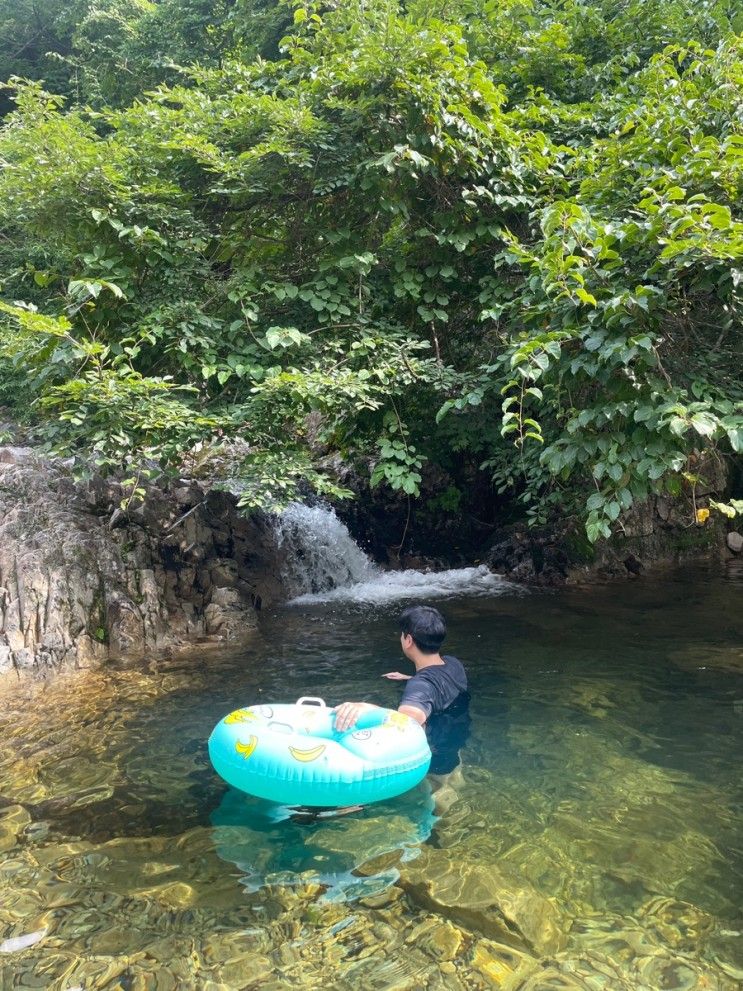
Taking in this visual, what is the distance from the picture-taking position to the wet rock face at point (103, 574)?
6934mm

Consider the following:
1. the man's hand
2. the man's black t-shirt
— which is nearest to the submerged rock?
the man's hand

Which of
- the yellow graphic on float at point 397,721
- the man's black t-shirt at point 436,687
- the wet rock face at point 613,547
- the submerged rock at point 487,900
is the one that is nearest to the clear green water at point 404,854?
the submerged rock at point 487,900

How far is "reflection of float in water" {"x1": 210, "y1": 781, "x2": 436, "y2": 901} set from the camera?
10.6 feet

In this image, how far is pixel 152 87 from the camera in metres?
14.4

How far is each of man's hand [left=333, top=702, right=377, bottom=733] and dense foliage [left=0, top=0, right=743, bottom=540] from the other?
1.97 meters

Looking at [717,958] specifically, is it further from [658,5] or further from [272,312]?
[658,5]

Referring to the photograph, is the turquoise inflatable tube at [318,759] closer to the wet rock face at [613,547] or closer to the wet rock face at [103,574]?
the wet rock face at [103,574]

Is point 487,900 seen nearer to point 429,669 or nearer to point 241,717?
point 241,717

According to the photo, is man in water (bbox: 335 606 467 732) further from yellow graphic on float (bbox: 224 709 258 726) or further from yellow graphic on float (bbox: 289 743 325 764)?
yellow graphic on float (bbox: 289 743 325 764)

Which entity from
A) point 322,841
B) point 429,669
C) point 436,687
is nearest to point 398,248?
point 429,669

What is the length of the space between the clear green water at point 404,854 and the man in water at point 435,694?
5.4 inches

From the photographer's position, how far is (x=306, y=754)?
3.66 meters

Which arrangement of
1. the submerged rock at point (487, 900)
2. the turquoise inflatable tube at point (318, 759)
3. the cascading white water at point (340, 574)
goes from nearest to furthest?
the submerged rock at point (487, 900) → the turquoise inflatable tube at point (318, 759) → the cascading white water at point (340, 574)

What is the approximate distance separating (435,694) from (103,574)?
4688mm
